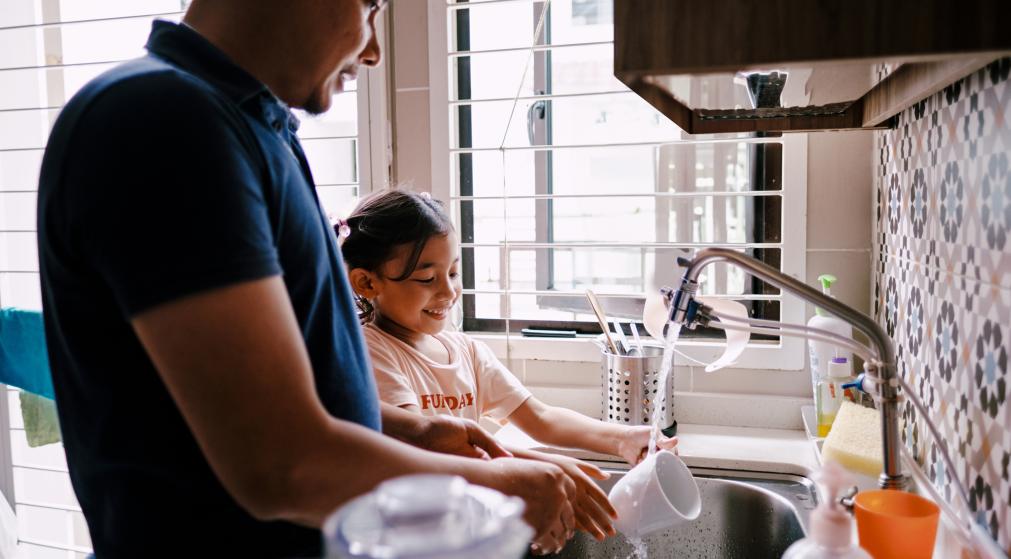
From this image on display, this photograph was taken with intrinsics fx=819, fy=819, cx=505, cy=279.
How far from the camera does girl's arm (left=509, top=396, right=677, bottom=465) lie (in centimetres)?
137

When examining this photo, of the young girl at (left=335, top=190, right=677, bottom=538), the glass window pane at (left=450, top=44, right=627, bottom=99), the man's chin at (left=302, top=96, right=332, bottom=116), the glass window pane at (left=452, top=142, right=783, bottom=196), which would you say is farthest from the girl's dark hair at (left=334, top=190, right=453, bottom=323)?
the man's chin at (left=302, top=96, right=332, bottom=116)

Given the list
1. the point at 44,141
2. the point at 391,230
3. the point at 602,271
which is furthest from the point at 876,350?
the point at 44,141

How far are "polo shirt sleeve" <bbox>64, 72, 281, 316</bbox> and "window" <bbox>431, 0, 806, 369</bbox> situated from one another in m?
1.09

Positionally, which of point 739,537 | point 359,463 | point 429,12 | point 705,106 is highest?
point 429,12

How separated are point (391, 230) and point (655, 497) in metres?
0.70

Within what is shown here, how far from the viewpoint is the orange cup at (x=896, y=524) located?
2.64 ft

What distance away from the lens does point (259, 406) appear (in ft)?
2.03

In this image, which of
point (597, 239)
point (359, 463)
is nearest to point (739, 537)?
point (597, 239)

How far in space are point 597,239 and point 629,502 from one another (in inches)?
35.0

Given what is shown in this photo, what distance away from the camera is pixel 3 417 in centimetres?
212

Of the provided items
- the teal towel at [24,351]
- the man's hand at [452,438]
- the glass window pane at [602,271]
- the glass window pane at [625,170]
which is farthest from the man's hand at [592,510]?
the teal towel at [24,351]

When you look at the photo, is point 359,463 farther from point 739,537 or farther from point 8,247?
point 8,247

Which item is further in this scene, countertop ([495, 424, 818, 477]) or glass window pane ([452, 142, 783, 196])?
glass window pane ([452, 142, 783, 196])

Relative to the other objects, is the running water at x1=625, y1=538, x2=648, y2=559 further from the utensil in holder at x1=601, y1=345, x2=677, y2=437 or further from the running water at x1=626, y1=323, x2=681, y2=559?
the utensil in holder at x1=601, y1=345, x2=677, y2=437
